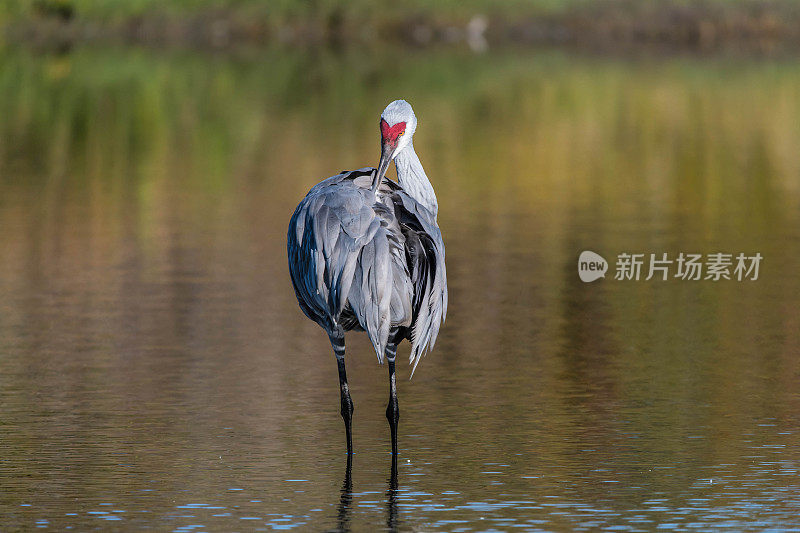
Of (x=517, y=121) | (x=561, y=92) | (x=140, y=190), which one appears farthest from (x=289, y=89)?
(x=140, y=190)

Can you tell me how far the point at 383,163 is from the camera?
878 centimetres

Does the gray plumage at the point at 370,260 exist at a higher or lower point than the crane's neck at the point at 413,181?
lower

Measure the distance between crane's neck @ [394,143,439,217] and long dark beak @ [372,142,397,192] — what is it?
0.40 ft

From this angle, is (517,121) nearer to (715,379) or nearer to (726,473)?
(715,379)

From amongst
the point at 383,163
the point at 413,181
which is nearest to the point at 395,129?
the point at 413,181

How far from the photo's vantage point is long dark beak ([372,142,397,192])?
860 centimetres

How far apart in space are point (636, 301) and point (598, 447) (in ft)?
16.1

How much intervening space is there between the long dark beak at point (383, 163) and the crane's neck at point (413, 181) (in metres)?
0.12

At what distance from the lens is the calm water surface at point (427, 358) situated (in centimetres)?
786

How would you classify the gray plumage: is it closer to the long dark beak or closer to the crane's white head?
the long dark beak

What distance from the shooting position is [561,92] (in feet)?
123

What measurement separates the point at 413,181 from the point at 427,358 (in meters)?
2.43

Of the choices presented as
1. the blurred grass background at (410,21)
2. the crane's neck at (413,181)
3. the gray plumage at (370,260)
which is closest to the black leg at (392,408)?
the gray plumage at (370,260)

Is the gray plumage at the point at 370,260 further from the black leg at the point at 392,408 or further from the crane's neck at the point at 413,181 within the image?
the crane's neck at the point at 413,181
